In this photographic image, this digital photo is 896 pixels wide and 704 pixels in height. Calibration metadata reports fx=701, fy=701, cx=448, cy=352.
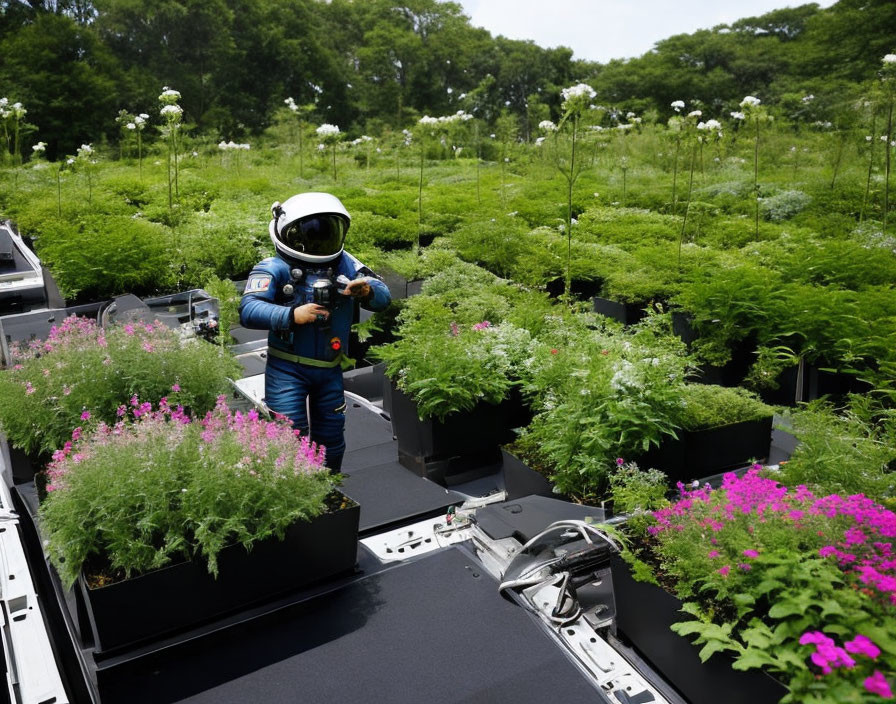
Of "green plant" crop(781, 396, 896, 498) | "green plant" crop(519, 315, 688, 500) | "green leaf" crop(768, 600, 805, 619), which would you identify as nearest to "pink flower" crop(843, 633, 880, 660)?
"green leaf" crop(768, 600, 805, 619)

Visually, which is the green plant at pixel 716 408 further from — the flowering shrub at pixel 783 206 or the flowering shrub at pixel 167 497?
the flowering shrub at pixel 783 206

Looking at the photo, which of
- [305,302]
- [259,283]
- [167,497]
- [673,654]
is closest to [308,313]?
[305,302]

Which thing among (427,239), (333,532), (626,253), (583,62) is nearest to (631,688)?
(333,532)

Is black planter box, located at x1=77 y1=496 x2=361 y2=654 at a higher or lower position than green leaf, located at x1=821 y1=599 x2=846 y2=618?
lower

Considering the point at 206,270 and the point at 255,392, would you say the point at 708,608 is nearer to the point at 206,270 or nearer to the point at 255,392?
the point at 255,392

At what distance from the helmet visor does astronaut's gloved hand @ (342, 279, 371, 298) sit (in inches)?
9.9

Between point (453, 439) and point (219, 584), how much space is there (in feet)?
6.13

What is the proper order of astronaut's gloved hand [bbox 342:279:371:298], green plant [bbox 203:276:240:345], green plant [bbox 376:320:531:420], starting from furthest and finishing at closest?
1. green plant [bbox 203:276:240:345]
2. green plant [bbox 376:320:531:420]
3. astronaut's gloved hand [bbox 342:279:371:298]

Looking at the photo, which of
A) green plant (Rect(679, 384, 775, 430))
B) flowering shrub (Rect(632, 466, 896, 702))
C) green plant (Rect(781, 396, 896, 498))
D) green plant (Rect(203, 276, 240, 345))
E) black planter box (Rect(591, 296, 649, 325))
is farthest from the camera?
black planter box (Rect(591, 296, 649, 325))

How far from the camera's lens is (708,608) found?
2166 millimetres

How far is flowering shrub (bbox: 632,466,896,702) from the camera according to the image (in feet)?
5.68

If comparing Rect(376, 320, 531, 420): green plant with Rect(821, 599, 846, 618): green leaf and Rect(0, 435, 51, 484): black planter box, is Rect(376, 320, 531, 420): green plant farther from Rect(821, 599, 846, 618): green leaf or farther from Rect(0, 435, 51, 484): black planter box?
Rect(821, 599, 846, 618): green leaf

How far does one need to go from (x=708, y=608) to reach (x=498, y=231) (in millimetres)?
6523

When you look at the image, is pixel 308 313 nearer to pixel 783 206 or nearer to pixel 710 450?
pixel 710 450
